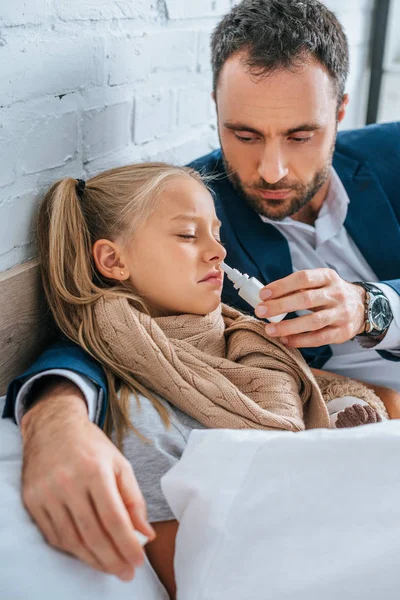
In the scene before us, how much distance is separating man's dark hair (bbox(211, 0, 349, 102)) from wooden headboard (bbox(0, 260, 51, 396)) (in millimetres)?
642

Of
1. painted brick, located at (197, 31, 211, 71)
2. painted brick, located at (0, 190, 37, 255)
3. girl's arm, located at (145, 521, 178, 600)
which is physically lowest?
girl's arm, located at (145, 521, 178, 600)

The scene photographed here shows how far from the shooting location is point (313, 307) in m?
1.17

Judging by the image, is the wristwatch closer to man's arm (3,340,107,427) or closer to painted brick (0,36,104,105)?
man's arm (3,340,107,427)

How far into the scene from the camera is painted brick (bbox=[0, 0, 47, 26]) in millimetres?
1012

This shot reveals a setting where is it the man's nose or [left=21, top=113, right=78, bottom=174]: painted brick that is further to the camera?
the man's nose

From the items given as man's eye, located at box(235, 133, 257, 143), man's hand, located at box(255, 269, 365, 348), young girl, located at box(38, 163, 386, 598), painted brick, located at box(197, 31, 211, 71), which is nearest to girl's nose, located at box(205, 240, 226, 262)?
young girl, located at box(38, 163, 386, 598)

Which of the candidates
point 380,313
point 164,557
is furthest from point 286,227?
point 164,557

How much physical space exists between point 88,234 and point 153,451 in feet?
1.46

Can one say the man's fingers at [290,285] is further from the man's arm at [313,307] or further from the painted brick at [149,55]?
the painted brick at [149,55]

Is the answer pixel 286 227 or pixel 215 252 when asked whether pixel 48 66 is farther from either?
pixel 286 227

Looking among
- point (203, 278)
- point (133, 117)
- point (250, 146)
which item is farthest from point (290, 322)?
point (133, 117)

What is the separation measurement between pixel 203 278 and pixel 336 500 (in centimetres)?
50

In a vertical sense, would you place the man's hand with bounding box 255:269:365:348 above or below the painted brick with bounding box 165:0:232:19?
below

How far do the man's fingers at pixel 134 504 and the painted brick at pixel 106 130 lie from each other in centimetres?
74
